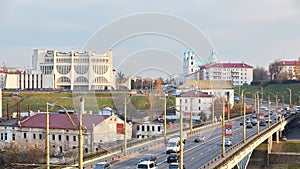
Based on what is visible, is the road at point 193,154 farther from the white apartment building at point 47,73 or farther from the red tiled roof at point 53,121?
the white apartment building at point 47,73

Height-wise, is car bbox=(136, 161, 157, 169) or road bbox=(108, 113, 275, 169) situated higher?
car bbox=(136, 161, 157, 169)

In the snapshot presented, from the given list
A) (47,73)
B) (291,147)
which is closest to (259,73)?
(47,73)

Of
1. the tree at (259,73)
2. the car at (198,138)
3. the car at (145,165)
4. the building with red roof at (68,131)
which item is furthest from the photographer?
the tree at (259,73)

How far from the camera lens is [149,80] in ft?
63.8

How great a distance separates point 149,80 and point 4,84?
80.3m

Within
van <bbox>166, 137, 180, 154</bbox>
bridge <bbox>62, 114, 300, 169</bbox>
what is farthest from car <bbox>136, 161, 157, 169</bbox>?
van <bbox>166, 137, 180, 154</bbox>

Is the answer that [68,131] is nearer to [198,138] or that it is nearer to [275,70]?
[198,138]

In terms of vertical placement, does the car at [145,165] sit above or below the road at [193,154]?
above

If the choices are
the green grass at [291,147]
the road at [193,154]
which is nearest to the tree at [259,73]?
the green grass at [291,147]

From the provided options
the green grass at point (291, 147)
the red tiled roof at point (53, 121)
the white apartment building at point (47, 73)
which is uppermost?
the white apartment building at point (47, 73)

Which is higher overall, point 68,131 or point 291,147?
point 68,131

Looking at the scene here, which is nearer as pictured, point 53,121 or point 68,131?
point 68,131

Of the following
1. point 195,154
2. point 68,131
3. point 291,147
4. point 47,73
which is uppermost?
point 47,73

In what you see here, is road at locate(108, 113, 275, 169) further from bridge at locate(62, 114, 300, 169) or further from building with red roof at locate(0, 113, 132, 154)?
building with red roof at locate(0, 113, 132, 154)
